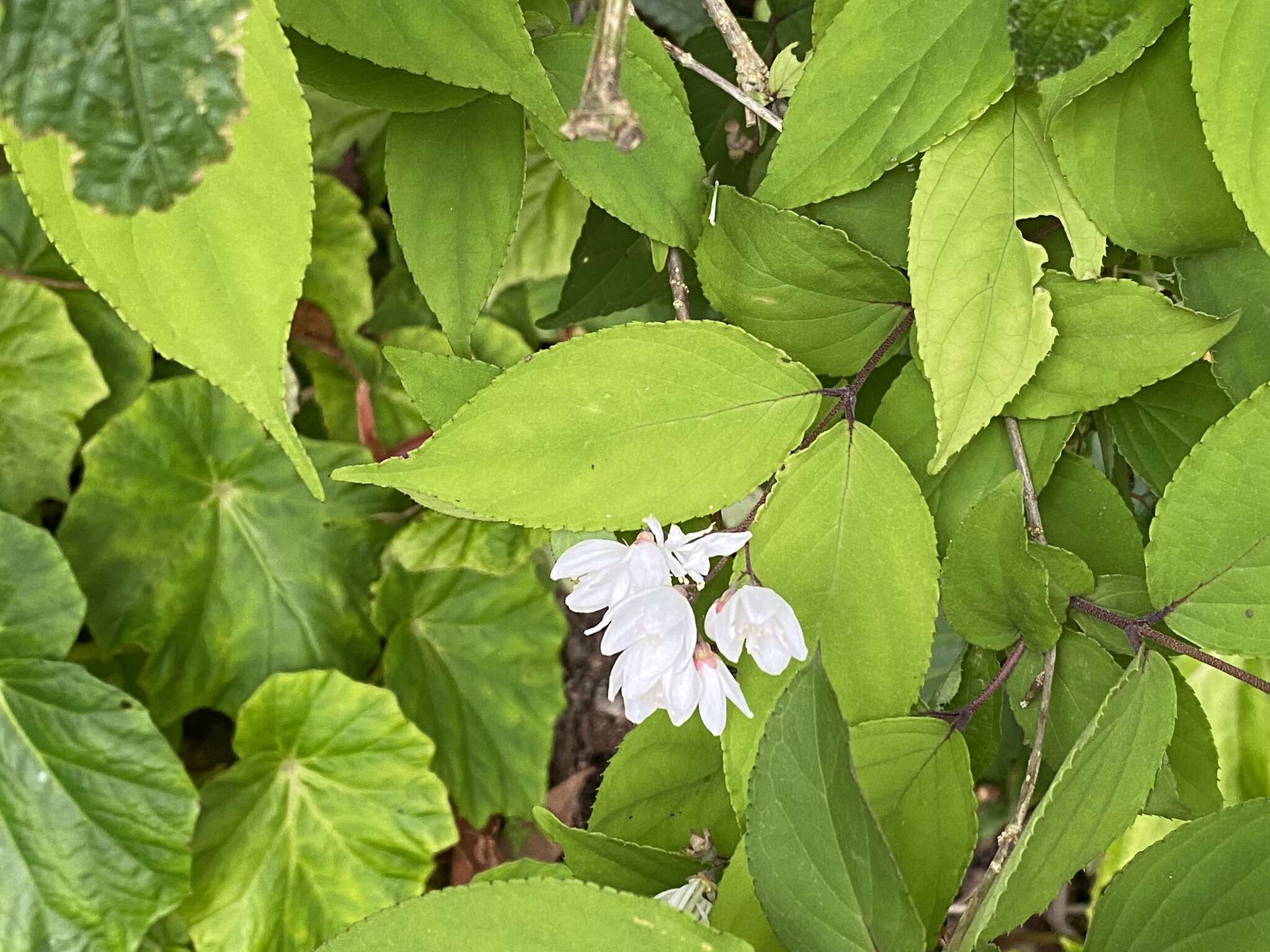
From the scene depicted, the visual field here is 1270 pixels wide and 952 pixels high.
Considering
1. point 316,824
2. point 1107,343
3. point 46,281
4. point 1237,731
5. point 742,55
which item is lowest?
point 316,824

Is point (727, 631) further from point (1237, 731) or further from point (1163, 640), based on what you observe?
point (1237, 731)

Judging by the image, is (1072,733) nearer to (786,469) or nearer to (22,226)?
(786,469)

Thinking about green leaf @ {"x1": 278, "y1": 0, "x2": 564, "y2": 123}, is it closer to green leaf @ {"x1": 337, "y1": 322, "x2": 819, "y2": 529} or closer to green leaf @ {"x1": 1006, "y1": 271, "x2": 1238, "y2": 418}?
green leaf @ {"x1": 337, "y1": 322, "x2": 819, "y2": 529}

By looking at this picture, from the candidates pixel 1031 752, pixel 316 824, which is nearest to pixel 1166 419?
pixel 1031 752

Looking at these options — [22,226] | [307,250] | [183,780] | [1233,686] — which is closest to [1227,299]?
[307,250]

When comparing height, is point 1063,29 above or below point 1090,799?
above

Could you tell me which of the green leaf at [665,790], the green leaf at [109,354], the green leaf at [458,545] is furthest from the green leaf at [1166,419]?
the green leaf at [109,354]

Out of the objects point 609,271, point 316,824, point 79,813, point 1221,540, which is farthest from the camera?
point 316,824
